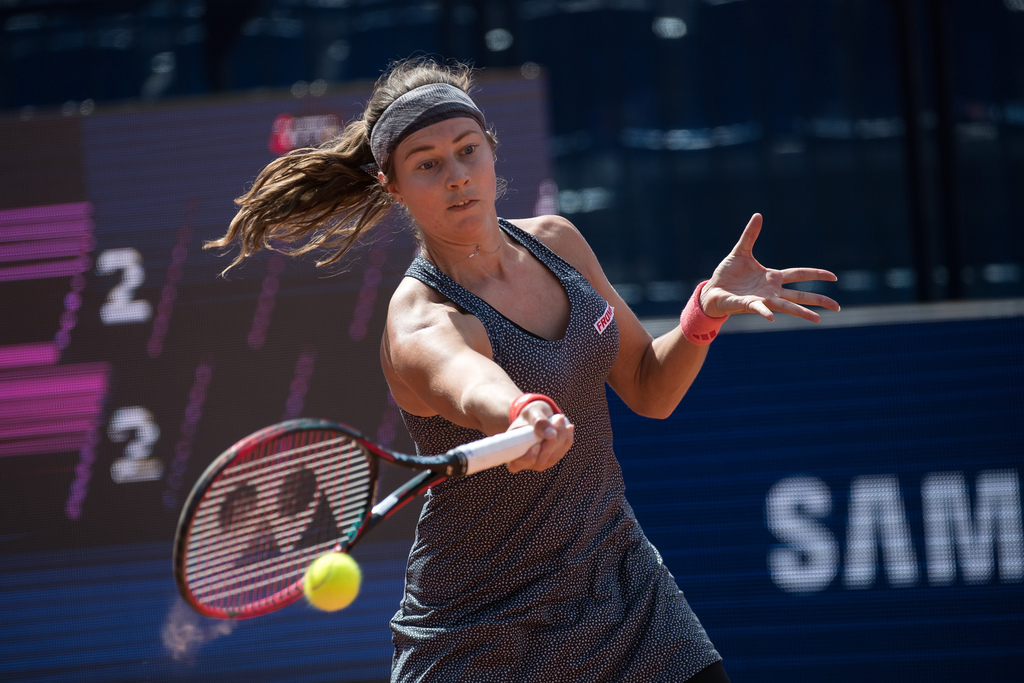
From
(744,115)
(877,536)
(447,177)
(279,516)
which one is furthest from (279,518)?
(744,115)

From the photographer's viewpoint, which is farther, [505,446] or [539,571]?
[539,571]

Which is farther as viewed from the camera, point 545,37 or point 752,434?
point 545,37

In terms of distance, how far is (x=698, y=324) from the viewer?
2.13 metres

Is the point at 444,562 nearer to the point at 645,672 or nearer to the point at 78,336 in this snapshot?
the point at 645,672

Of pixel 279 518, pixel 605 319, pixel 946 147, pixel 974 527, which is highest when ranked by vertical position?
pixel 605 319

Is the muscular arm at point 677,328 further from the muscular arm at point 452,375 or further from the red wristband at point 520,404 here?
the red wristband at point 520,404

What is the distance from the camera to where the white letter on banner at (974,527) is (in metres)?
3.43

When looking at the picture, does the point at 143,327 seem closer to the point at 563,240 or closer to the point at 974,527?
the point at 563,240

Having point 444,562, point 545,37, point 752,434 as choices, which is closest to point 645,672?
point 444,562

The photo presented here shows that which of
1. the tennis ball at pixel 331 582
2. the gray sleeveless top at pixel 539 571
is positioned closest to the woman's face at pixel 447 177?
the gray sleeveless top at pixel 539 571

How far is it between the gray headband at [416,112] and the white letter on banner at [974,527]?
2.28 metres

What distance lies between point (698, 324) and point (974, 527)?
6.14 ft

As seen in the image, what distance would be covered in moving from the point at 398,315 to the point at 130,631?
2390mm

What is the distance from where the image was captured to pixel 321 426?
1.68 meters
